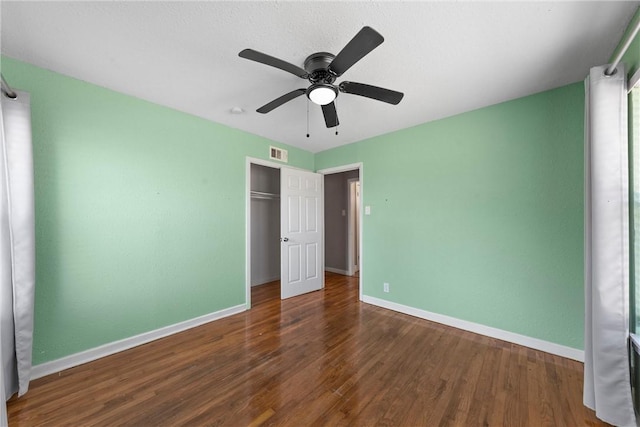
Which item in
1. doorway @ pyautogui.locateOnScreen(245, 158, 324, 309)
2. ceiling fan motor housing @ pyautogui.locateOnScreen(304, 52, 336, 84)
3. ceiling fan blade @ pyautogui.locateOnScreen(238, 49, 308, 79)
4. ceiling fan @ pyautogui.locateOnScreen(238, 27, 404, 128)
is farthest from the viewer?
doorway @ pyautogui.locateOnScreen(245, 158, 324, 309)

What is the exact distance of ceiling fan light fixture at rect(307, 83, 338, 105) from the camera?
164cm

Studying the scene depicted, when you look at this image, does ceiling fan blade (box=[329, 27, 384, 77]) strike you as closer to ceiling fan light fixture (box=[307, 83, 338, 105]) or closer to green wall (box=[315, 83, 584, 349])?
ceiling fan light fixture (box=[307, 83, 338, 105])

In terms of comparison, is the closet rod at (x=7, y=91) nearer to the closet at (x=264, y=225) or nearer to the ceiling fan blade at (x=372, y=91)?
the ceiling fan blade at (x=372, y=91)

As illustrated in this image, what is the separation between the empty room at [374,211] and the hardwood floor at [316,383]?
0.06 feet

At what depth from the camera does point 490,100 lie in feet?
8.00

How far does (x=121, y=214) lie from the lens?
2291 millimetres

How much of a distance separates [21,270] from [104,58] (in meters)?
1.62

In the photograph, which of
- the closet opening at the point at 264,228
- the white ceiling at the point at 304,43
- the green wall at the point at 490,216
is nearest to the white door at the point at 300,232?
the closet opening at the point at 264,228

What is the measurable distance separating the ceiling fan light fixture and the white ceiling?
0.28 m

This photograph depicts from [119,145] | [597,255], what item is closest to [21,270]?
[119,145]

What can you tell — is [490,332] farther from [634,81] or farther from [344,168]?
[344,168]

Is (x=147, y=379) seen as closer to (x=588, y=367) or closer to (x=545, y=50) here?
(x=588, y=367)

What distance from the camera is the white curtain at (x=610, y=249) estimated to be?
4.71 ft

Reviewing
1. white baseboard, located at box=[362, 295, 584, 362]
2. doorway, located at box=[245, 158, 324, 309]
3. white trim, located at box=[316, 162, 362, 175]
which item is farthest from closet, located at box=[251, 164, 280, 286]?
white baseboard, located at box=[362, 295, 584, 362]
